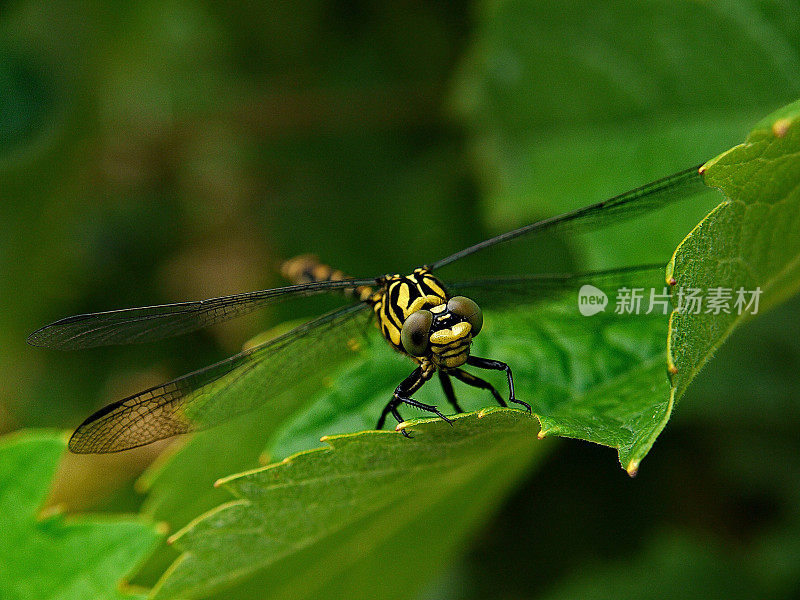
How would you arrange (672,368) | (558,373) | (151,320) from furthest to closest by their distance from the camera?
(151,320) < (558,373) < (672,368)

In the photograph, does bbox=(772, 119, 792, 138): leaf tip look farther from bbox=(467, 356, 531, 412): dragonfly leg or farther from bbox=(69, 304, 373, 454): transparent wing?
bbox=(69, 304, 373, 454): transparent wing

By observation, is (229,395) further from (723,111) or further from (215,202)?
(215,202)

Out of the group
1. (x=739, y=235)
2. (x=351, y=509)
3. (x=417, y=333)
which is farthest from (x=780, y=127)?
(x=351, y=509)

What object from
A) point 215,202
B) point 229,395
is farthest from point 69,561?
point 215,202

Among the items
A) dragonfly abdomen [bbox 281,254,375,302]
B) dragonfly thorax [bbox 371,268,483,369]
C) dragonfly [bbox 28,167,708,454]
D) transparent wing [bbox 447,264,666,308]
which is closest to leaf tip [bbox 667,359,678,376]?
dragonfly [bbox 28,167,708,454]

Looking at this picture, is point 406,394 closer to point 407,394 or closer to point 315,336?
point 407,394
